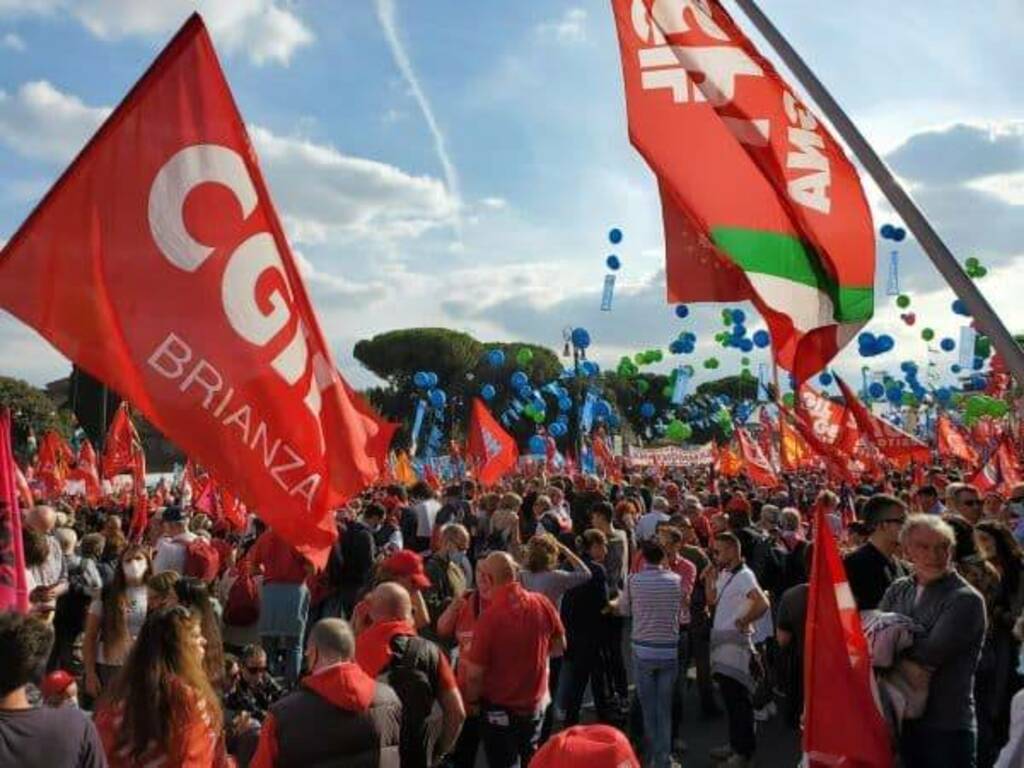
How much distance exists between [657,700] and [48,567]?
13.9 feet

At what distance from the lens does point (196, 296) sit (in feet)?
13.4

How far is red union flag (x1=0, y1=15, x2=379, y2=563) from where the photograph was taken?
3889 mm

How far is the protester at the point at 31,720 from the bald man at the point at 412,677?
5.30 feet

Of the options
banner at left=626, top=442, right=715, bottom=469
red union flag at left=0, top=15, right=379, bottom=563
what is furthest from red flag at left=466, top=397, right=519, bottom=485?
banner at left=626, top=442, right=715, bottom=469

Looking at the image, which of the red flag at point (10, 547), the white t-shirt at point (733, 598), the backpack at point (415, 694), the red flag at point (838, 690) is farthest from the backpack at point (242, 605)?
the red flag at point (838, 690)

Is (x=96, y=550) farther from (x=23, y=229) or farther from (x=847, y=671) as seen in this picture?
(x=847, y=671)

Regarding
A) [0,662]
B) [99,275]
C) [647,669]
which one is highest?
[99,275]

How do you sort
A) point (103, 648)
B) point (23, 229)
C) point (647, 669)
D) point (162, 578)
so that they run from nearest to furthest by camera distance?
point (23, 229), point (162, 578), point (103, 648), point (647, 669)

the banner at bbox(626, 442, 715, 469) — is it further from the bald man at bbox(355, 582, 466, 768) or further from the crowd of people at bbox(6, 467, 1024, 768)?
the bald man at bbox(355, 582, 466, 768)

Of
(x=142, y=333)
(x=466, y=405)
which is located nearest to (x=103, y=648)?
(x=142, y=333)

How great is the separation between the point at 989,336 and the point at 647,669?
12.0 ft

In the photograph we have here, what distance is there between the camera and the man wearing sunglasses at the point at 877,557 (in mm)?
5211

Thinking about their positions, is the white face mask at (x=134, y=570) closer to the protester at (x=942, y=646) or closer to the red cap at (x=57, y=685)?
the red cap at (x=57, y=685)

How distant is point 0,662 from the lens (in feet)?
9.96
